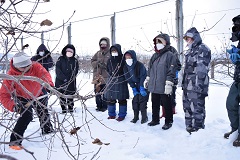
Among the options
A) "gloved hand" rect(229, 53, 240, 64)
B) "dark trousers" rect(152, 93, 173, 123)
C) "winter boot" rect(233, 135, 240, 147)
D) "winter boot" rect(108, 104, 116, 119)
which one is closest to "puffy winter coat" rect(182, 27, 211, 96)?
"dark trousers" rect(152, 93, 173, 123)

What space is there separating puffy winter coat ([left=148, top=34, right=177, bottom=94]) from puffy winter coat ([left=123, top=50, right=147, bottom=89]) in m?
0.40

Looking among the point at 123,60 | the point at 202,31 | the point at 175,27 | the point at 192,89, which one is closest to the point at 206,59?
the point at 192,89

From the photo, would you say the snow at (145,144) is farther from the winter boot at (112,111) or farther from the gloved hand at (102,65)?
the gloved hand at (102,65)

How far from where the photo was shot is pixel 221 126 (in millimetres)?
4953

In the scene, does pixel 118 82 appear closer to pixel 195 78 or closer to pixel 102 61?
pixel 102 61

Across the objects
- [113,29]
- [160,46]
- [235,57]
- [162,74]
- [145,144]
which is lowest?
[145,144]

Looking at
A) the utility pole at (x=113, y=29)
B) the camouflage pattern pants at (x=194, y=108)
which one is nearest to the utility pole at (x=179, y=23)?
the utility pole at (x=113, y=29)

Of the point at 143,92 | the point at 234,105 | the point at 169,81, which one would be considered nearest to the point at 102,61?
the point at 143,92

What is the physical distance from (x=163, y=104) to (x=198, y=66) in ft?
3.19

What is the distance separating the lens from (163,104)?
16.4 ft

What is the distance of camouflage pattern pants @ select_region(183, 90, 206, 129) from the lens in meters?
4.49

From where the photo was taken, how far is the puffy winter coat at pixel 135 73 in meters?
5.48

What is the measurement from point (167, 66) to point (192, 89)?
0.66m

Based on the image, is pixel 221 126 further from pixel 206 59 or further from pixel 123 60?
pixel 123 60
